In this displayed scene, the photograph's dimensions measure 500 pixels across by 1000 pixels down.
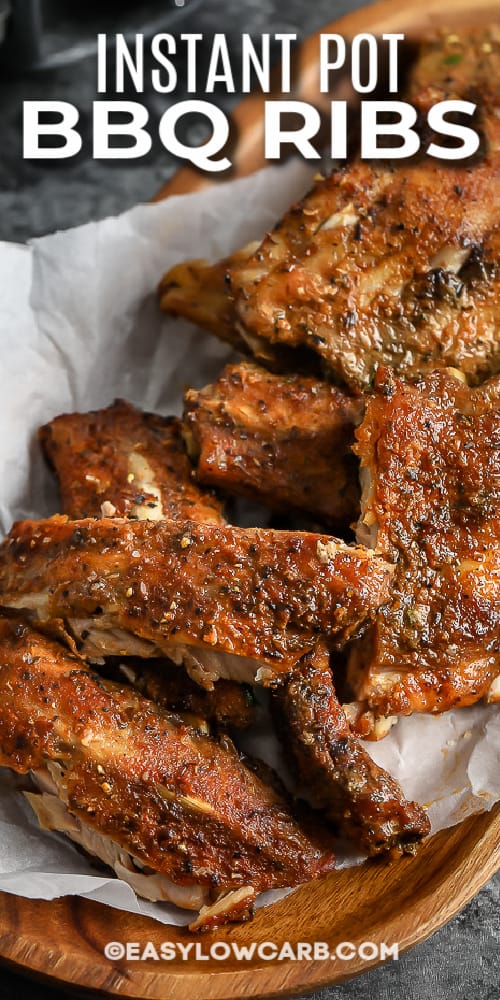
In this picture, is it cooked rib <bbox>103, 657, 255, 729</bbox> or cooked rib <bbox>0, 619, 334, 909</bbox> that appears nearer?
cooked rib <bbox>0, 619, 334, 909</bbox>

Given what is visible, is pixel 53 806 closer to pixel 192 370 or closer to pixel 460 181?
pixel 192 370

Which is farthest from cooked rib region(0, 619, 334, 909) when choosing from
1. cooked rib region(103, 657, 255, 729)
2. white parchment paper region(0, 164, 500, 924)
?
white parchment paper region(0, 164, 500, 924)

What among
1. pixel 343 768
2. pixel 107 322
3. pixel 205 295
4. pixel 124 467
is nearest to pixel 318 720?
pixel 343 768

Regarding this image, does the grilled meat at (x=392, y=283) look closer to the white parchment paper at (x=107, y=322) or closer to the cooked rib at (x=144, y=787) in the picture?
the white parchment paper at (x=107, y=322)

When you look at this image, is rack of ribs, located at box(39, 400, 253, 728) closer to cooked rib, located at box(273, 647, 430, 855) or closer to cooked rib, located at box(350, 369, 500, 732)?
cooked rib, located at box(273, 647, 430, 855)

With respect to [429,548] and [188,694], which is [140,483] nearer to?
[188,694]
